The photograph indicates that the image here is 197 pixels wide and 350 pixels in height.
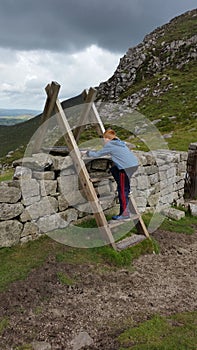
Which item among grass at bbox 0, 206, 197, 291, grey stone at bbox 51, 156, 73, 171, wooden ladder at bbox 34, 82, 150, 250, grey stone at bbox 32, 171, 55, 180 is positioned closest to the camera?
grass at bbox 0, 206, 197, 291

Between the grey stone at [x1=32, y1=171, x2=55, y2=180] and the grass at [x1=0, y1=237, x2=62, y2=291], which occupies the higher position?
the grey stone at [x1=32, y1=171, x2=55, y2=180]

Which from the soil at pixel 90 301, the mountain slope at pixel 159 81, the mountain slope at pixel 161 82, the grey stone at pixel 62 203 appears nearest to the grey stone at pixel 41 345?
the soil at pixel 90 301

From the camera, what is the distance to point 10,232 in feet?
19.2

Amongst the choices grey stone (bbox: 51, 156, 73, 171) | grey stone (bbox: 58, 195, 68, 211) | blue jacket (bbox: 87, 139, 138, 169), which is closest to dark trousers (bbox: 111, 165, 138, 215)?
blue jacket (bbox: 87, 139, 138, 169)

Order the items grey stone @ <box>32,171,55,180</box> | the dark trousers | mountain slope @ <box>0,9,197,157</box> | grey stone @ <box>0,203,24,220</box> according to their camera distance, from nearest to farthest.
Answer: grey stone @ <box>0,203,24,220</box> → grey stone @ <box>32,171,55,180</box> → the dark trousers → mountain slope @ <box>0,9,197,157</box>

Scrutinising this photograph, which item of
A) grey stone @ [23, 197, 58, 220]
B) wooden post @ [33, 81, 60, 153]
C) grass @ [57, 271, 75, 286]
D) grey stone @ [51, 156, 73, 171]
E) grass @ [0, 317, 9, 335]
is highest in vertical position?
wooden post @ [33, 81, 60, 153]

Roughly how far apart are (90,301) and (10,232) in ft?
6.97

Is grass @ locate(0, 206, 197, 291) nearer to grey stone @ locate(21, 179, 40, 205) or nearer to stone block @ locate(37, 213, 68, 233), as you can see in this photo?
stone block @ locate(37, 213, 68, 233)

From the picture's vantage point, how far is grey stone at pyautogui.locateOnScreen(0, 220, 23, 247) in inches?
226

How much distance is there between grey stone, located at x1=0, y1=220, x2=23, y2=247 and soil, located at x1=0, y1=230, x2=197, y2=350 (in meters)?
0.93

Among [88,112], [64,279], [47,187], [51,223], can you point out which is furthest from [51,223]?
[88,112]

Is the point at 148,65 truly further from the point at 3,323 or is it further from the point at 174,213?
the point at 3,323

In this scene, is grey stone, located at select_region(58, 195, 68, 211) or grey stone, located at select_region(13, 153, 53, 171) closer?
grey stone, located at select_region(13, 153, 53, 171)

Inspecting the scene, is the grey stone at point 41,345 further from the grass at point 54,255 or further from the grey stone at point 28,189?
the grey stone at point 28,189
